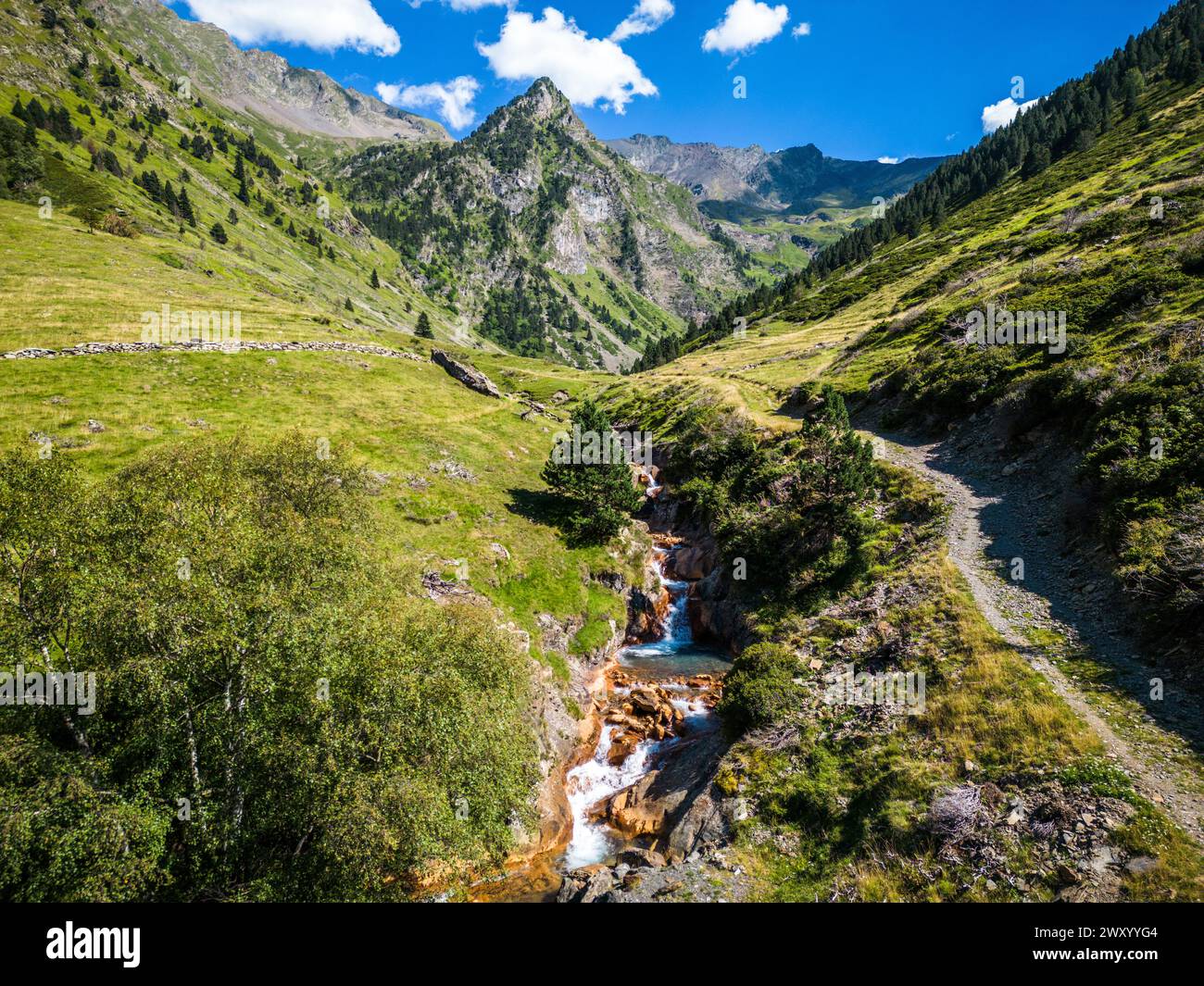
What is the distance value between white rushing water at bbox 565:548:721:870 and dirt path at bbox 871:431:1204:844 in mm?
24628

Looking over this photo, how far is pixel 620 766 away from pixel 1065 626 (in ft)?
100

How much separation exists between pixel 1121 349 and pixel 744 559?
38219mm

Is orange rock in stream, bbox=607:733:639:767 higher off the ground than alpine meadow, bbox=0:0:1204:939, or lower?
lower

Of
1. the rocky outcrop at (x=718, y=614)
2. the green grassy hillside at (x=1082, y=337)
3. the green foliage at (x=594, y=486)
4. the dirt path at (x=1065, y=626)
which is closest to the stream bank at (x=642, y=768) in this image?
the rocky outcrop at (x=718, y=614)

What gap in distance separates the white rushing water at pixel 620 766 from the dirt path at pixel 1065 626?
80.8ft

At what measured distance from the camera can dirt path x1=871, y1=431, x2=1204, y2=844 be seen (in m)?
20.1

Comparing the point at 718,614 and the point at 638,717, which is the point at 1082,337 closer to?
the point at 718,614

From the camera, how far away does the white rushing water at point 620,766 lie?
33500mm

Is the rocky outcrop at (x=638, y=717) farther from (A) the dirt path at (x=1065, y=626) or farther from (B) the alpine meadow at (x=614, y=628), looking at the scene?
(A) the dirt path at (x=1065, y=626)

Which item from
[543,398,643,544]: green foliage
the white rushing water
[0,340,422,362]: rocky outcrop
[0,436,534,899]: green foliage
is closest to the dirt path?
the white rushing water

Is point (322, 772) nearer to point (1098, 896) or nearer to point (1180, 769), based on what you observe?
point (1098, 896)

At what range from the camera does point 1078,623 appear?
1137 inches

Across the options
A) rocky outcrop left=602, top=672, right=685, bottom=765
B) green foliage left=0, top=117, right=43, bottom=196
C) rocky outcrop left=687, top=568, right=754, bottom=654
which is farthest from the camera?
green foliage left=0, top=117, right=43, bottom=196

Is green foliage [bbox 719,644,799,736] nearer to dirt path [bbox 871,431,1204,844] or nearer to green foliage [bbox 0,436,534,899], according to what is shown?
dirt path [bbox 871,431,1204,844]
